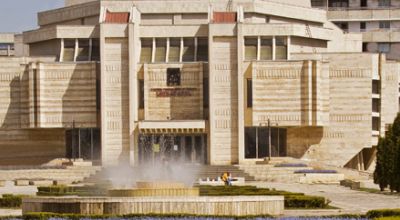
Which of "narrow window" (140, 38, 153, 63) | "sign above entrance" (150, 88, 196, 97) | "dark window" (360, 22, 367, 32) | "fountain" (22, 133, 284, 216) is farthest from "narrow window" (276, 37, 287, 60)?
"fountain" (22, 133, 284, 216)

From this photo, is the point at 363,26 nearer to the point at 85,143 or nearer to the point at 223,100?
the point at 223,100

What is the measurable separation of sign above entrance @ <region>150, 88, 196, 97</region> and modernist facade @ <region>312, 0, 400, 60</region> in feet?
87.1

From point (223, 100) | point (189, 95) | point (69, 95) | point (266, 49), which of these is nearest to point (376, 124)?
point (266, 49)

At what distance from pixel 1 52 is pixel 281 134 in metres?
37.0

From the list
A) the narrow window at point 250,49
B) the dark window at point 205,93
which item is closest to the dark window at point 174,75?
the dark window at point 205,93

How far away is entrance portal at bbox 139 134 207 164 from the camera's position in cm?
7406

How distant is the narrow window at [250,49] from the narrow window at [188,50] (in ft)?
11.4

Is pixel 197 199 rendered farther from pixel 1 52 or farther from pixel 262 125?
pixel 1 52

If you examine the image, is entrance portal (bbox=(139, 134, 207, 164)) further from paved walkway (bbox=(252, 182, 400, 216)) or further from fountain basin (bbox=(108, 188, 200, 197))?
fountain basin (bbox=(108, 188, 200, 197))

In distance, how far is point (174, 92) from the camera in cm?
7431

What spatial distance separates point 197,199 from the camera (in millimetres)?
37438

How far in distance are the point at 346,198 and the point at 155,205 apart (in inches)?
618

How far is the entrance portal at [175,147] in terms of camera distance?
74.1 m

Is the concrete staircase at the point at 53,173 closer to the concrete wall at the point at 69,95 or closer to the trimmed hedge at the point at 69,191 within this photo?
the concrete wall at the point at 69,95
